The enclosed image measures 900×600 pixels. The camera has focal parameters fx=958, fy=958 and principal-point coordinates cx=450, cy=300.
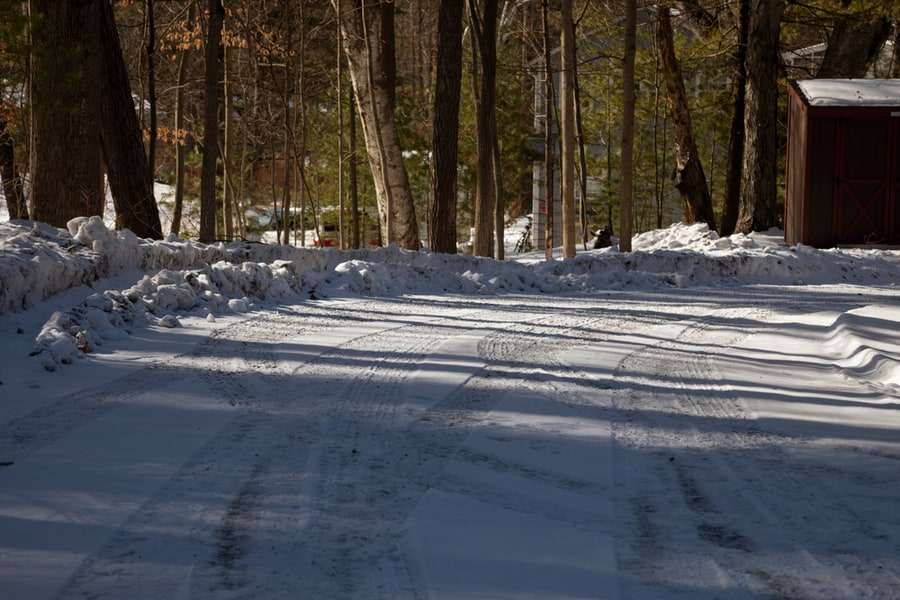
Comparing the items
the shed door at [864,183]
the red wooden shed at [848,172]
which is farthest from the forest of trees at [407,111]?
the shed door at [864,183]

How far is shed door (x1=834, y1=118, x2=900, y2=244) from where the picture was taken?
818 inches

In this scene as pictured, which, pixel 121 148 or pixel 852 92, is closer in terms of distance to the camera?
pixel 121 148

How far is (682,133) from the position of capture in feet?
81.9

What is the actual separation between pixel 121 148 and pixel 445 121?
19.3ft

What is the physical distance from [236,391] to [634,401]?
2541 millimetres

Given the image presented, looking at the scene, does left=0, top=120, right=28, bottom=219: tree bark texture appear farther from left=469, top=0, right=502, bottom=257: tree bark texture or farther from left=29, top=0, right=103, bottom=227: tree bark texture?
left=469, top=0, right=502, bottom=257: tree bark texture

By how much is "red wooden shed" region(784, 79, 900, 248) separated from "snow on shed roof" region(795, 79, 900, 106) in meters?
0.02

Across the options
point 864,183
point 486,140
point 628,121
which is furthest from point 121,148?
point 864,183

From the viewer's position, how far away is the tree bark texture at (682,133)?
24859 mm

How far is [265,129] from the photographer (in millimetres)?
35156

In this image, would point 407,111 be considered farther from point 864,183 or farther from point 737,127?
point 864,183

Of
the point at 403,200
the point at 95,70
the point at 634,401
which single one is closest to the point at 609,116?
the point at 403,200

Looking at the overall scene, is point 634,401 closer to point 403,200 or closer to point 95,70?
point 95,70

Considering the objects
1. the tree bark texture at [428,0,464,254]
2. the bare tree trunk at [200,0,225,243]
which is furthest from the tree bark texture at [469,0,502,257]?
the bare tree trunk at [200,0,225,243]
